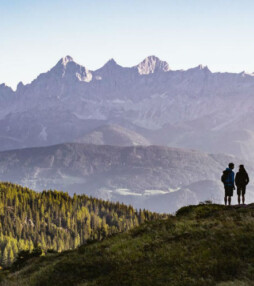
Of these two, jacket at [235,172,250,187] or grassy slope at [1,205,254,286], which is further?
jacket at [235,172,250,187]

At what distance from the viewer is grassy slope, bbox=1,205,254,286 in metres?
18.0

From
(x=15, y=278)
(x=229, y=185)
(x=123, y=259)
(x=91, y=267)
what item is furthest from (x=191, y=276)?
(x=229, y=185)

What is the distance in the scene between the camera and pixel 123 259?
21.1m

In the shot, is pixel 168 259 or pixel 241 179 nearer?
pixel 168 259

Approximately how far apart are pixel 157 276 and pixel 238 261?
3.92 m

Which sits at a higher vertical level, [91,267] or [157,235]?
[157,235]

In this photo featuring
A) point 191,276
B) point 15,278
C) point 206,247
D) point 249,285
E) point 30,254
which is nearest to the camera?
point 249,285

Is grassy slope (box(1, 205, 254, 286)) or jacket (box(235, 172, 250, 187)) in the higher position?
jacket (box(235, 172, 250, 187))

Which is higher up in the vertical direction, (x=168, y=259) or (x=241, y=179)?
(x=241, y=179)

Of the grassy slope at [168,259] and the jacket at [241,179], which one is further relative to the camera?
the jacket at [241,179]

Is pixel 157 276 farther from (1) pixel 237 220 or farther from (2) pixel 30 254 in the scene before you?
(2) pixel 30 254

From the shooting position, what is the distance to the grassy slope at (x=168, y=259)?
1805 cm

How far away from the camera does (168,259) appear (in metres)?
20.1

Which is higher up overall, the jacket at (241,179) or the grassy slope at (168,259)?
the jacket at (241,179)
